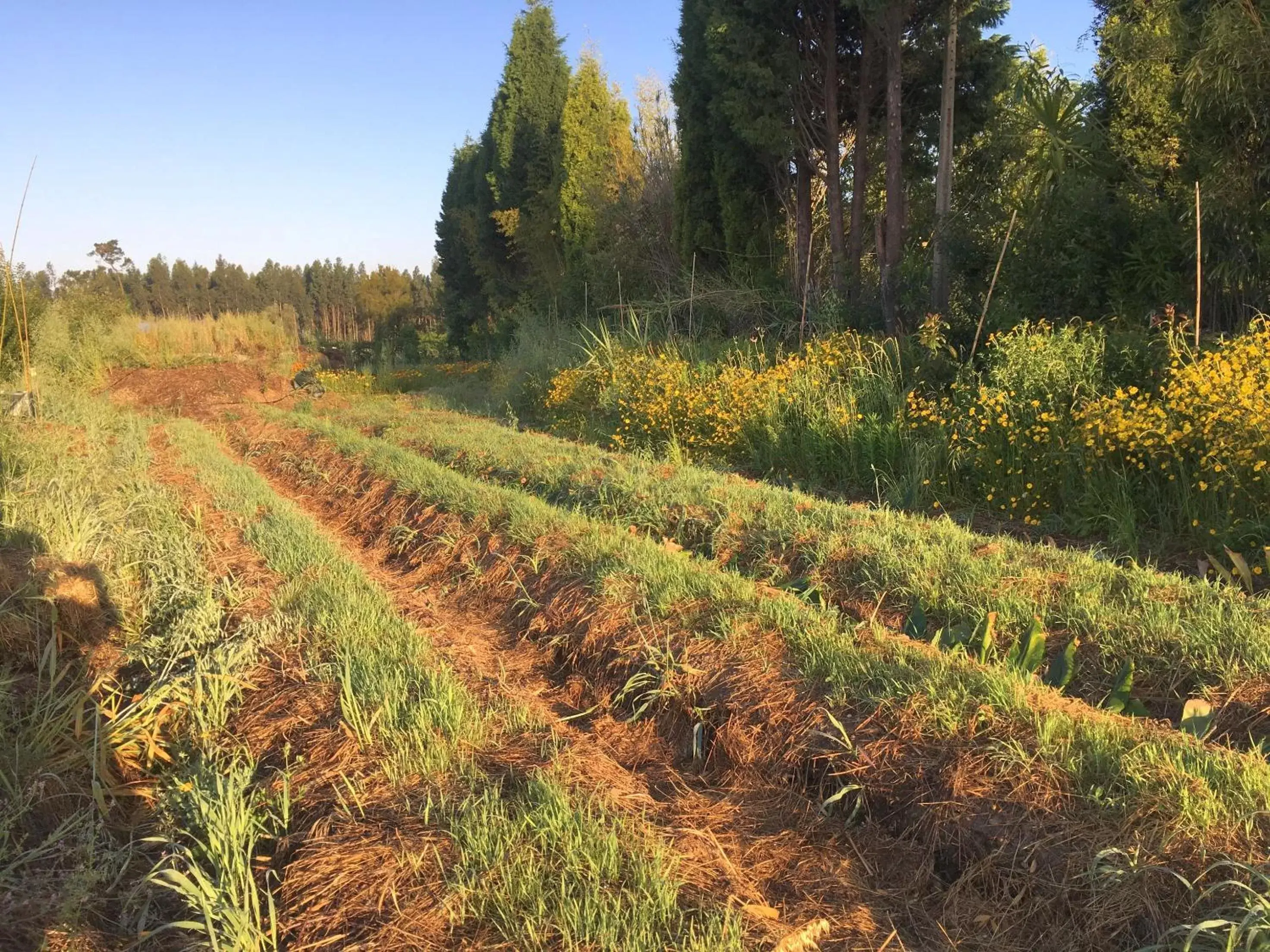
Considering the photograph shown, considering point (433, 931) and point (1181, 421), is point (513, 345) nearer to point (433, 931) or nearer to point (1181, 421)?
point (1181, 421)

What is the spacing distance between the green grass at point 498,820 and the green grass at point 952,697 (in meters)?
1.01

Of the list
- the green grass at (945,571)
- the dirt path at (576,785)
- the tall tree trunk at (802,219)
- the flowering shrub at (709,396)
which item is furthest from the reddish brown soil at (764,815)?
the tall tree trunk at (802,219)

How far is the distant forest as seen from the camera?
47750 mm

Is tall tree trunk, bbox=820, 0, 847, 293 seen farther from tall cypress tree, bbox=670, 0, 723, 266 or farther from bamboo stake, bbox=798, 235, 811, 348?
tall cypress tree, bbox=670, 0, 723, 266

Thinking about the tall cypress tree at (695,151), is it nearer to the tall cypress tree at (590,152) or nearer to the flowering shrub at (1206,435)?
the tall cypress tree at (590,152)

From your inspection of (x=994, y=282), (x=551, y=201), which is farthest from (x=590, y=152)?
(x=994, y=282)

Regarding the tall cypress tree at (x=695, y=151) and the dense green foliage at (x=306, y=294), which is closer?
the tall cypress tree at (x=695, y=151)

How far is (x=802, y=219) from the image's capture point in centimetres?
1176

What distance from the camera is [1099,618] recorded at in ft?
11.2

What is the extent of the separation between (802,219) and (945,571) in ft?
29.2

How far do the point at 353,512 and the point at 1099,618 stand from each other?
5.66 metres

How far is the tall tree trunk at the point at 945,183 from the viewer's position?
27.8 feet

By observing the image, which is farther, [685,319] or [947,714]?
[685,319]

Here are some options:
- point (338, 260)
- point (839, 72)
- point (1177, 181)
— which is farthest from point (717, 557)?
point (338, 260)
